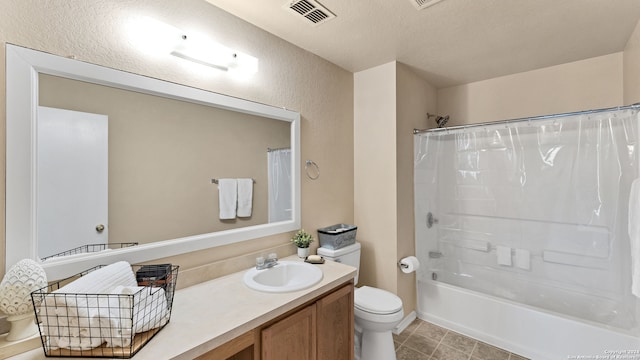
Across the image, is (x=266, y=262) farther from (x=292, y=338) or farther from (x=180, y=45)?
(x=180, y=45)

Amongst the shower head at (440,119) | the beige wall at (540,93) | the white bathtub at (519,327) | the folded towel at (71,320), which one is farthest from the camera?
the shower head at (440,119)

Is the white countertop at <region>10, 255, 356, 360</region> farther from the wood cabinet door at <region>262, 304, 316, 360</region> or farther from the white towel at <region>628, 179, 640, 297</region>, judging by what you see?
the white towel at <region>628, 179, 640, 297</region>

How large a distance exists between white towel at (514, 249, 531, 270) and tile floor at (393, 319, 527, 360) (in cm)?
72

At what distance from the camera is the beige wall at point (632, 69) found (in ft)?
5.82

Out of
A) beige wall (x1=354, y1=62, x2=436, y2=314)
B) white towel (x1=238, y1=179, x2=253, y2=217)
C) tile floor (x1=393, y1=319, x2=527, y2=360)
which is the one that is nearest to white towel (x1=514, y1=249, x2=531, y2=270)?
tile floor (x1=393, y1=319, x2=527, y2=360)

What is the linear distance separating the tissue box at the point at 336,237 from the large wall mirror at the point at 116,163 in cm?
50

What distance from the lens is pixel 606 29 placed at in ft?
6.04

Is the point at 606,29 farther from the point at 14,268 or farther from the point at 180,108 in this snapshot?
the point at 14,268

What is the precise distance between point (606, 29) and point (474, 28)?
922 millimetres

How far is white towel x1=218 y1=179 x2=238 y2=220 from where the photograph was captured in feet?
5.34

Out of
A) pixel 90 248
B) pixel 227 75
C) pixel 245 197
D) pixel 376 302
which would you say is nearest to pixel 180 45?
pixel 227 75

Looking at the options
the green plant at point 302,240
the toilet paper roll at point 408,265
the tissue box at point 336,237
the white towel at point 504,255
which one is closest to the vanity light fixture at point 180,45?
the green plant at point 302,240

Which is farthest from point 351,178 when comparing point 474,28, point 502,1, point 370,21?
point 502,1

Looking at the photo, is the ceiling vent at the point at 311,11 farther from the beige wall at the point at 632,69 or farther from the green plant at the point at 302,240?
the beige wall at the point at 632,69
